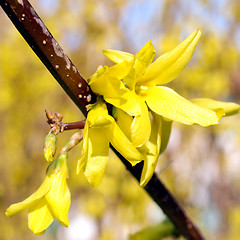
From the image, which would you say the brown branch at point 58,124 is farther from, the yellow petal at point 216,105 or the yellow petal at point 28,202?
the yellow petal at point 216,105

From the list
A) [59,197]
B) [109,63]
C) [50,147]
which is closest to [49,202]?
[59,197]

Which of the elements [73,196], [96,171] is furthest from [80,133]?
[73,196]

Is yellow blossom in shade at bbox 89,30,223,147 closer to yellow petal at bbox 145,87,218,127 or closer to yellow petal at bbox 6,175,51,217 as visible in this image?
yellow petal at bbox 145,87,218,127

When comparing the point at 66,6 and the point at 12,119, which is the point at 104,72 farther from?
the point at 66,6

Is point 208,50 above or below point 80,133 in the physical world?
below

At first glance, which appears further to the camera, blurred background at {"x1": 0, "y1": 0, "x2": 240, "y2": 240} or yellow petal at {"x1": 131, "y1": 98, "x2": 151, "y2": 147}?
blurred background at {"x1": 0, "y1": 0, "x2": 240, "y2": 240}

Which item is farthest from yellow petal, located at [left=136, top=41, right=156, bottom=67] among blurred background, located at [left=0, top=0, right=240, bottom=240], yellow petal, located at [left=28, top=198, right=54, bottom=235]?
blurred background, located at [left=0, top=0, right=240, bottom=240]

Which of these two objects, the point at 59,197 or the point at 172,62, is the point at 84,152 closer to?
the point at 59,197
